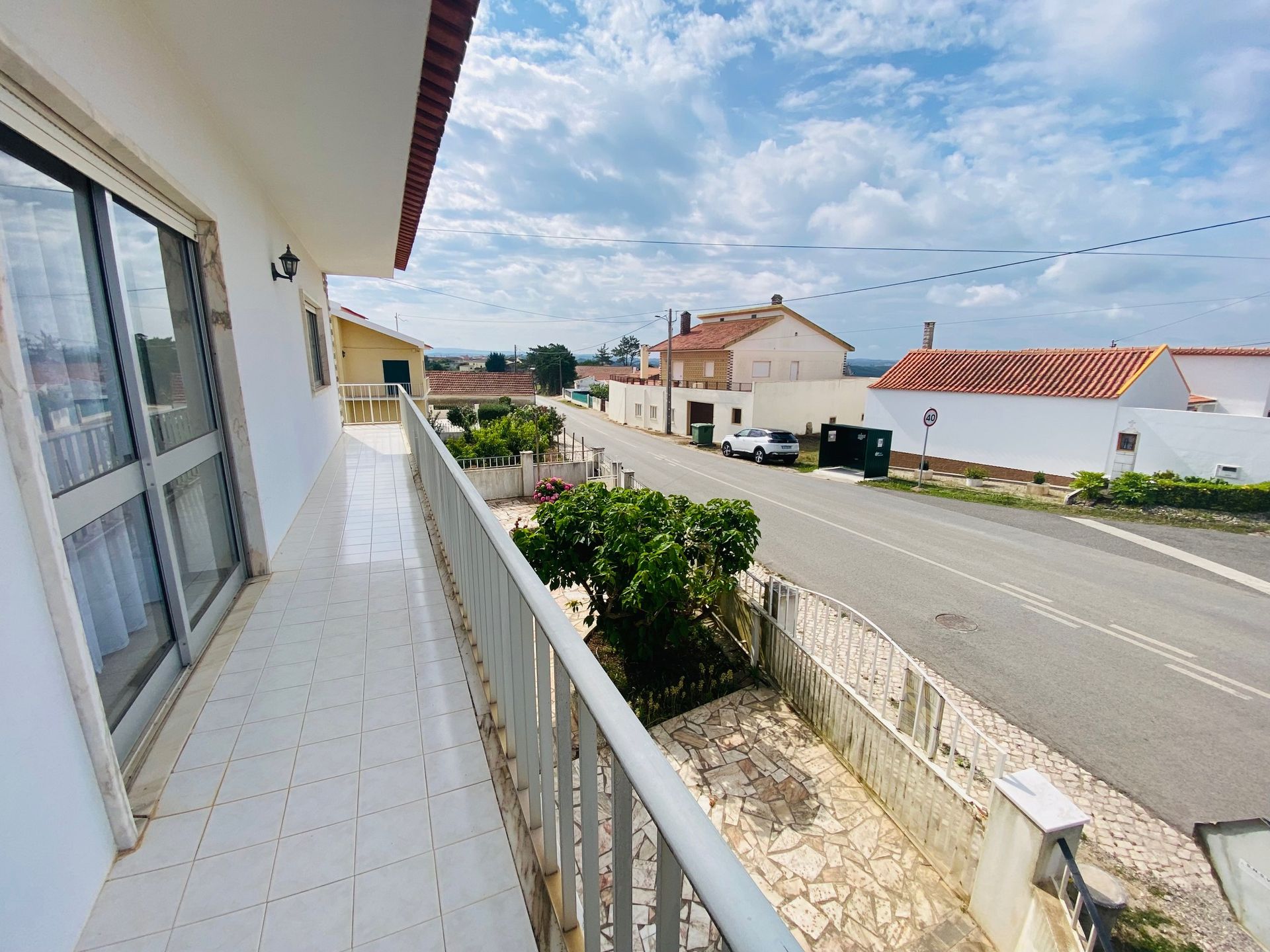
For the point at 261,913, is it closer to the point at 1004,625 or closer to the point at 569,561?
the point at 569,561

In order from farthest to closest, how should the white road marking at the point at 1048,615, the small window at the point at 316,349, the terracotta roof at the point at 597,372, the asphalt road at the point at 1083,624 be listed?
the terracotta roof at the point at 597,372 → the small window at the point at 316,349 → the white road marking at the point at 1048,615 → the asphalt road at the point at 1083,624

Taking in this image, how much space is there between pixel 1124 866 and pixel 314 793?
4.93 meters

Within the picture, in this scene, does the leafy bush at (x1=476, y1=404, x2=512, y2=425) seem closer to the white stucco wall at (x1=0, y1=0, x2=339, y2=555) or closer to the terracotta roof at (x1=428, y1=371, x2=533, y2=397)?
the terracotta roof at (x1=428, y1=371, x2=533, y2=397)

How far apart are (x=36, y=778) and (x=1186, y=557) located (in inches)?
525

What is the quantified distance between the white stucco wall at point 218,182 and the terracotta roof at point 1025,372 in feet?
54.0

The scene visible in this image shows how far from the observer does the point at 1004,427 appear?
14.6 m

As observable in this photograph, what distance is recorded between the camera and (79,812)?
1492 mm

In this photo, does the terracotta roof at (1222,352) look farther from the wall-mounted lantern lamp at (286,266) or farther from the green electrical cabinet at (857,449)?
the wall-mounted lantern lamp at (286,266)

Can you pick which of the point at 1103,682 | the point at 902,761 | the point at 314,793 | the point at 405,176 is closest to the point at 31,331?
the point at 314,793

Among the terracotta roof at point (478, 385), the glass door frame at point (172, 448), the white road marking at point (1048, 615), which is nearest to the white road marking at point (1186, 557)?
the white road marking at point (1048, 615)

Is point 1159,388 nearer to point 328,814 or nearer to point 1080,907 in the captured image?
point 1080,907

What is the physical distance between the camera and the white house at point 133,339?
140cm

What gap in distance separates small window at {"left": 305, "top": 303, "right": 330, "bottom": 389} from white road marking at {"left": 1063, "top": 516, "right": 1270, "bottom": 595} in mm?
13742

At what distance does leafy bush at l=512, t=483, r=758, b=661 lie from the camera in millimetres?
5016
